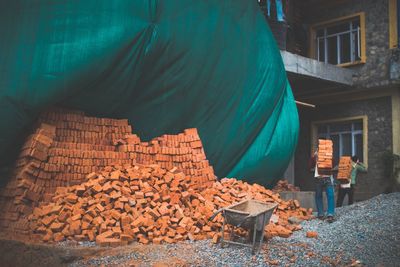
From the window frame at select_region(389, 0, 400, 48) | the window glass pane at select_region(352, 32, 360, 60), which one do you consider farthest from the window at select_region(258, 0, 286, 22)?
the window frame at select_region(389, 0, 400, 48)

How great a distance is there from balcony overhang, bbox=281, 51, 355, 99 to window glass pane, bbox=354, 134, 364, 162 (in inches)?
62.3

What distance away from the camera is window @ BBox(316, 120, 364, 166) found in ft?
49.1

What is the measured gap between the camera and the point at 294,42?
1623 centimetres

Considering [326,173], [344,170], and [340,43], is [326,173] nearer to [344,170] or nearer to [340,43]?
[344,170]

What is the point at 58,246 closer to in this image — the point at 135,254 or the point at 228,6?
the point at 135,254

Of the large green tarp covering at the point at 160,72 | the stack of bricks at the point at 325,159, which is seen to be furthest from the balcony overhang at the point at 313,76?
the stack of bricks at the point at 325,159

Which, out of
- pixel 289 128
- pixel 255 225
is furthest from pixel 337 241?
pixel 289 128

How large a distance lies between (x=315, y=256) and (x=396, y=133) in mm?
9444

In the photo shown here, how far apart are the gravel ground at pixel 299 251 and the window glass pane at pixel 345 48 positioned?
9.20m

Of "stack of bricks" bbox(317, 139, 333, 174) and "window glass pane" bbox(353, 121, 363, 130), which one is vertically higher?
"window glass pane" bbox(353, 121, 363, 130)

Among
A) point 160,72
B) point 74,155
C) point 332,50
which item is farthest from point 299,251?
point 332,50

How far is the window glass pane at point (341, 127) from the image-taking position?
50.5ft

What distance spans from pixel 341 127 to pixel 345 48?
2.62m

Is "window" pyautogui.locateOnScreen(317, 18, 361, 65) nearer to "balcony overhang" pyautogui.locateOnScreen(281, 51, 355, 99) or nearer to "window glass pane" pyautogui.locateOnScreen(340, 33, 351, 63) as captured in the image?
"window glass pane" pyautogui.locateOnScreen(340, 33, 351, 63)
